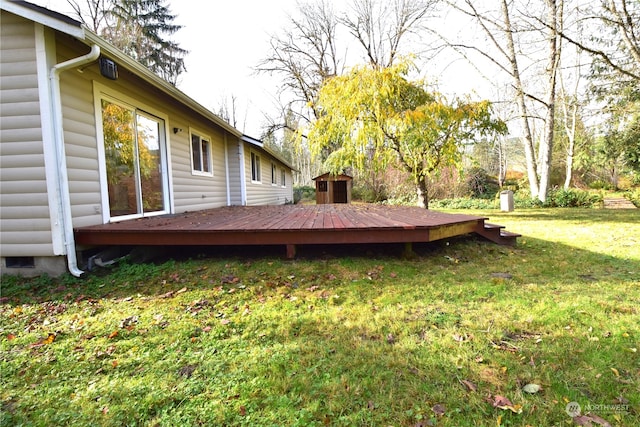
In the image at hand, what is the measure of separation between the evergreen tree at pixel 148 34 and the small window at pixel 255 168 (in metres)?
9.16

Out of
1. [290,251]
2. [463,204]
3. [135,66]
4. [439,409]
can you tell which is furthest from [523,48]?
[439,409]

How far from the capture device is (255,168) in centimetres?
1112

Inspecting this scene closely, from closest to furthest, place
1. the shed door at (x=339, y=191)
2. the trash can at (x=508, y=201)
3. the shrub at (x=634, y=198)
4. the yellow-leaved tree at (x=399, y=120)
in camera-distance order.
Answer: the yellow-leaved tree at (x=399, y=120) < the trash can at (x=508, y=201) < the shrub at (x=634, y=198) < the shed door at (x=339, y=191)

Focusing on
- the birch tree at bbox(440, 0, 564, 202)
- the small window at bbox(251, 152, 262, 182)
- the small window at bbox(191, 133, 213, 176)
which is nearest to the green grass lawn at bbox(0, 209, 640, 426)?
the small window at bbox(191, 133, 213, 176)

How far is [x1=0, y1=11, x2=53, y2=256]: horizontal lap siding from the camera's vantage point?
3.34 metres

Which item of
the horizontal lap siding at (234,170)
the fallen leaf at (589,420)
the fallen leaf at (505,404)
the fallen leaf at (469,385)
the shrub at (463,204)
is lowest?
the fallen leaf at (589,420)

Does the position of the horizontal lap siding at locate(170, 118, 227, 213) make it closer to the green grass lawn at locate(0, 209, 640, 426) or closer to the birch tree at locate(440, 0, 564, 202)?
the green grass lawn at locate(0, 209, 640, 426)

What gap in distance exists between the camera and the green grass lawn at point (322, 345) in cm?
151

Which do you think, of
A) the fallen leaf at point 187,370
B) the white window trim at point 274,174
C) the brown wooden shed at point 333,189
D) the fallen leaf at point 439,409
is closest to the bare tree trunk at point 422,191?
the brown wooden shed at point 333,189

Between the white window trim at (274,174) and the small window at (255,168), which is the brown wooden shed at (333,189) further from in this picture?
the small window at (255,168)

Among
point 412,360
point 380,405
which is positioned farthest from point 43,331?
point 412,360

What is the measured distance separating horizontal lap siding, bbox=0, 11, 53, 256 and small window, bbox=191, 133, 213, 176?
352 cm

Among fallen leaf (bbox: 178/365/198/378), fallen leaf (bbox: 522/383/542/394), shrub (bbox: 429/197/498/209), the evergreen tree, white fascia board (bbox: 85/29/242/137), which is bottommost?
fallen leaf (bbox: 522/383/542/394)

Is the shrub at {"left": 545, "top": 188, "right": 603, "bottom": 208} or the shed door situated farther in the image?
the shed door
